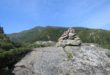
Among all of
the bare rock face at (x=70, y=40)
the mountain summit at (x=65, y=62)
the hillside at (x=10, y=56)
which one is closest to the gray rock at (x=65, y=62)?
the mountain summit at (x=65, y=62)

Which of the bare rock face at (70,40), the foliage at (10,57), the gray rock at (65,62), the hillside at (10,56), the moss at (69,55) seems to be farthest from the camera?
the bare rock face at (70,40)

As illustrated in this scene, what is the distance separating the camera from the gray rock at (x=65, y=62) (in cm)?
3784

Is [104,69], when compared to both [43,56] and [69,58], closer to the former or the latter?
[69,58]

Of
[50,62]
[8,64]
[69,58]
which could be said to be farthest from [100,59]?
[8,64]

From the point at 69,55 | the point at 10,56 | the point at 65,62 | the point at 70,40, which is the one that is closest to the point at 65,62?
the point at 65,62

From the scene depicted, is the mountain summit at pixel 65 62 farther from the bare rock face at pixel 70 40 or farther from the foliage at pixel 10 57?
the bare rock face at pixel 70 40

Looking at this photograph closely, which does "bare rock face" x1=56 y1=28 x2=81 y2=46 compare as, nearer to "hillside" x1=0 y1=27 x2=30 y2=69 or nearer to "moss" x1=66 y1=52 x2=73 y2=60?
"moss" x1=66 y1=52 x2=73 y2=60

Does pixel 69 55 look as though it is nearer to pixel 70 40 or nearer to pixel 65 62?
pixel 65 62

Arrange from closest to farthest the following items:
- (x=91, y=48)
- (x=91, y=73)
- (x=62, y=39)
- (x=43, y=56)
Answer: (x=91, y=73), (x=43, y=56), (x=91, y=48), (x=62, y=39)

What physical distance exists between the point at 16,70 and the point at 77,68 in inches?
330

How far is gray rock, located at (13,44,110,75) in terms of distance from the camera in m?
37.8

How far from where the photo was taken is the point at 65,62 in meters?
39.3

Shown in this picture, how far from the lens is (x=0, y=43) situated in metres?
43.5

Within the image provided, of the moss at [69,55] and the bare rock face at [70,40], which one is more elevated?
the bare rock face at [70,40]
